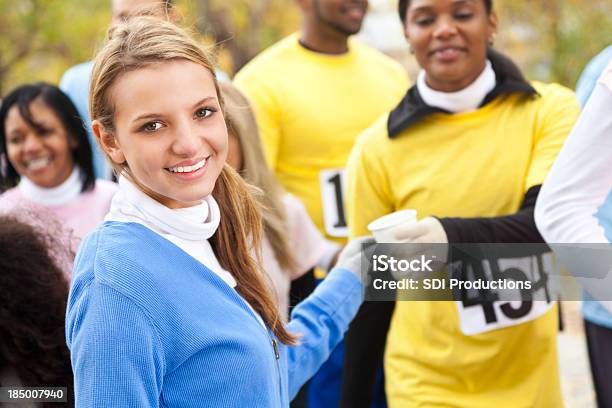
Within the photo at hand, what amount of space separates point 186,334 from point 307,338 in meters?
0.55

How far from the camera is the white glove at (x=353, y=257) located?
2.27 metres

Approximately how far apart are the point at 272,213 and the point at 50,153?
1016 millimetres

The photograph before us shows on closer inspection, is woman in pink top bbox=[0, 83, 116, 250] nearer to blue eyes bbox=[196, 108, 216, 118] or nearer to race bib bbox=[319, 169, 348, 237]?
race bib bbox=[319, 169, 348, 237]

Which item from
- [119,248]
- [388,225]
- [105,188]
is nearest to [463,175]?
[388,225]

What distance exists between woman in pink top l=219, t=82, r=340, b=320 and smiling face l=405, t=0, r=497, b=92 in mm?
597

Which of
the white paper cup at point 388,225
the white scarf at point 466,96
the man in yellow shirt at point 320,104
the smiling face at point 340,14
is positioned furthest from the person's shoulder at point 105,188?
the white paper cup at point 388,225

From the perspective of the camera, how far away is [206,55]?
1815mm

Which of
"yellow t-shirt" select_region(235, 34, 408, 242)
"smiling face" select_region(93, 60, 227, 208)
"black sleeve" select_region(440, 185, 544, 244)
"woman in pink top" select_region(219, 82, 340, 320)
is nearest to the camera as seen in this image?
"smiling face" select_region(93, 60, 227, 208)

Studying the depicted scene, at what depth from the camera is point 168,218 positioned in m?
1.70

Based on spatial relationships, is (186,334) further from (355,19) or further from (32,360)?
(355,19)

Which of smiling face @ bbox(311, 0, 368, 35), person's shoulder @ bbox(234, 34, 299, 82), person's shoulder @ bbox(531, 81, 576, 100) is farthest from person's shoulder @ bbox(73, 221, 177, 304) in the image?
smiling face @ bbox(311, 0, 368, 35)

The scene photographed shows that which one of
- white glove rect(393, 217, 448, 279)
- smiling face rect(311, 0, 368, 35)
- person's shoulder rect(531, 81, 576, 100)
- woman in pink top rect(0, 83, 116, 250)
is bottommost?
white glove rect(393, 217, 448, 279)

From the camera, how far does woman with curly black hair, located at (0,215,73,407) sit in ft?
6.01
